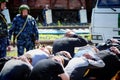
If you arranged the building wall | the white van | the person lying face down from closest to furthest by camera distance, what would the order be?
the person lying face down < the white van < the building wall

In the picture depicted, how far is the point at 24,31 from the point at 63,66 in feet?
12.7

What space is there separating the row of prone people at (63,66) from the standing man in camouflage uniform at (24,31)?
2.81 meters

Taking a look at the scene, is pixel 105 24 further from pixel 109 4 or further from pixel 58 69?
pixel 58 69

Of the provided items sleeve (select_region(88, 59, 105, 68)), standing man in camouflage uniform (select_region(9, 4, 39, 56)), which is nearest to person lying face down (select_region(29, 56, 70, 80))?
sleeve (select_region(88, 59, 105, 68))

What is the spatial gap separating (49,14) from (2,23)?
17.3 meters

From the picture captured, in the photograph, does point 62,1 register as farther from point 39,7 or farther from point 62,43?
point 62,43

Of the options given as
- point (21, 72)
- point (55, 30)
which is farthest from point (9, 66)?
point (55, 30)

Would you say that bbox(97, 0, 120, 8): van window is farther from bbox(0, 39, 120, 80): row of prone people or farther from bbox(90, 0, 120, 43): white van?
bbox(0, 39, 120, 80): row of prone people

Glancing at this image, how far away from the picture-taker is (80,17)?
28.2 meters

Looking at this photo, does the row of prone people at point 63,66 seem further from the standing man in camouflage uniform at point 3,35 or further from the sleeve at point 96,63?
the standing man in camouflage uniform at point 3,35

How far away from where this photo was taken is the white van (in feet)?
43.6

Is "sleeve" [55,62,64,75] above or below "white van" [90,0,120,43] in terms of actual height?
above

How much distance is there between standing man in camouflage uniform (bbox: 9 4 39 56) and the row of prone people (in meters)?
2.81

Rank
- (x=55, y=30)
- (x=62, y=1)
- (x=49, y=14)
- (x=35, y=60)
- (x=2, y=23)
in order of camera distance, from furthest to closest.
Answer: (x=62, y=1) < (x=49, y=14) < (x=55, y=30) < (x=2, y=23) < (x=35, y=60)
